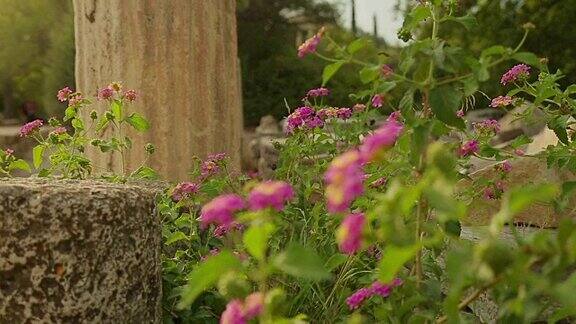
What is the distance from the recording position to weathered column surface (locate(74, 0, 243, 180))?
506 cm

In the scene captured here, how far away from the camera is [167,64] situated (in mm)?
5102

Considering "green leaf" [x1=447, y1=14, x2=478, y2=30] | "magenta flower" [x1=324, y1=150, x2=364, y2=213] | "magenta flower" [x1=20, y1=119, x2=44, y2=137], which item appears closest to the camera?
"magenta flower" [x1=324, y1=150, x2=364, y2=213]

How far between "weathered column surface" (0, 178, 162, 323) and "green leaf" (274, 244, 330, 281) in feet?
4.26

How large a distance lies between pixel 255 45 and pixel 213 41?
1668cm

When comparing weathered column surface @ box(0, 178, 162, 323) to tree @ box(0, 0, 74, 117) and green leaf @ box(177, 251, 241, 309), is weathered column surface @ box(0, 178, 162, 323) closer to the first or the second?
green leaf @ box(177, 251, 241, 309)

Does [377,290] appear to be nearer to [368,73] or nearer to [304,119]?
[368,73]

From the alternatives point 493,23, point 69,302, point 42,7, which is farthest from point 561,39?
point 69,302

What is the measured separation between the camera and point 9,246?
261cm

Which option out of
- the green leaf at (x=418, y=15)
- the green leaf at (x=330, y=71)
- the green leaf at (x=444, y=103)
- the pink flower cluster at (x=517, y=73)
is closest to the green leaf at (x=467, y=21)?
the green leaf at (x=418, y=15)

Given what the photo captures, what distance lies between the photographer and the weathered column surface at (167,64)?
5.06 meters

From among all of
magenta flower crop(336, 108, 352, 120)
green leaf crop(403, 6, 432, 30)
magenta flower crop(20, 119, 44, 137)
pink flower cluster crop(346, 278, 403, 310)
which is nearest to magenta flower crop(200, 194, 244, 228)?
pink flower cluster crop(346, 278, 403, 310)

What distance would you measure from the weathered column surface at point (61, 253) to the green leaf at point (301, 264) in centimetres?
130

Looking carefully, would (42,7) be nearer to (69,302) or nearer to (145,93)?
(145,93)

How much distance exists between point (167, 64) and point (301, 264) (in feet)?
12.4
